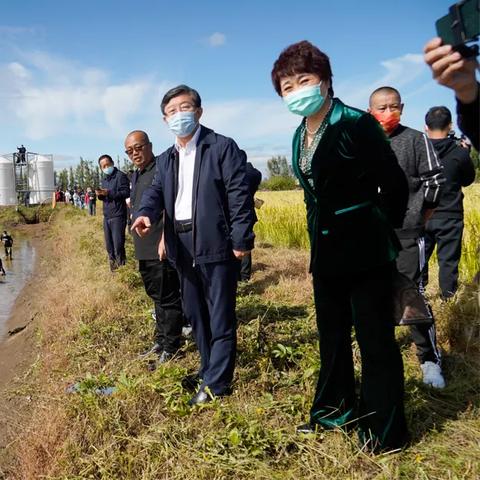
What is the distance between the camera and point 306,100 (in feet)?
7.48

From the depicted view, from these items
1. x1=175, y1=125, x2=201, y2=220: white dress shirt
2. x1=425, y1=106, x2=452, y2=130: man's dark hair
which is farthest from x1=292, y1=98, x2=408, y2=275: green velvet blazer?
x1=425, y1=106, x2=452, y2=130: man's dark hair

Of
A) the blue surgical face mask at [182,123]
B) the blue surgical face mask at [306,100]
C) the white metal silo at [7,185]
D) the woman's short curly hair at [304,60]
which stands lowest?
the blue surgical face mask at [306,100]

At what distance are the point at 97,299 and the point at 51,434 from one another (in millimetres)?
3306

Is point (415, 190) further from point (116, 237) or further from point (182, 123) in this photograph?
point (116, 237)

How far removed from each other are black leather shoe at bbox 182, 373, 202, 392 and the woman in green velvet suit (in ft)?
4.35

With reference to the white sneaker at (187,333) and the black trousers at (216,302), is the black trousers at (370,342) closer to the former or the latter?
the black trousers at (216,302)

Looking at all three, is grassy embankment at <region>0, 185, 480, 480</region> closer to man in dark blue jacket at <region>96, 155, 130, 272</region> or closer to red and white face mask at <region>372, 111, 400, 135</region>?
red and white face mask at <region>372, 111, 400, 135</region>

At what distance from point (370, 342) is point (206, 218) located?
131 cm

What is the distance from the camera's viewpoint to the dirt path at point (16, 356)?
13.4 feet

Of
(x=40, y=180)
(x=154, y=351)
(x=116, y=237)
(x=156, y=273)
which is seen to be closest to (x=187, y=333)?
(x=154, y=351)

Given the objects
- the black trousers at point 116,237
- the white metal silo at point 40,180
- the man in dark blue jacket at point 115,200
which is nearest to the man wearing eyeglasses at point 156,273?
the man in dark blue jacket at point 115,200

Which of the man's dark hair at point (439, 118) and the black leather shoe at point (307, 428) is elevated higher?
the man's dark hair at point (439, 118)

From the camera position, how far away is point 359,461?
232 centimetres

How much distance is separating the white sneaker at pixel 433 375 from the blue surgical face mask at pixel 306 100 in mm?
1905
